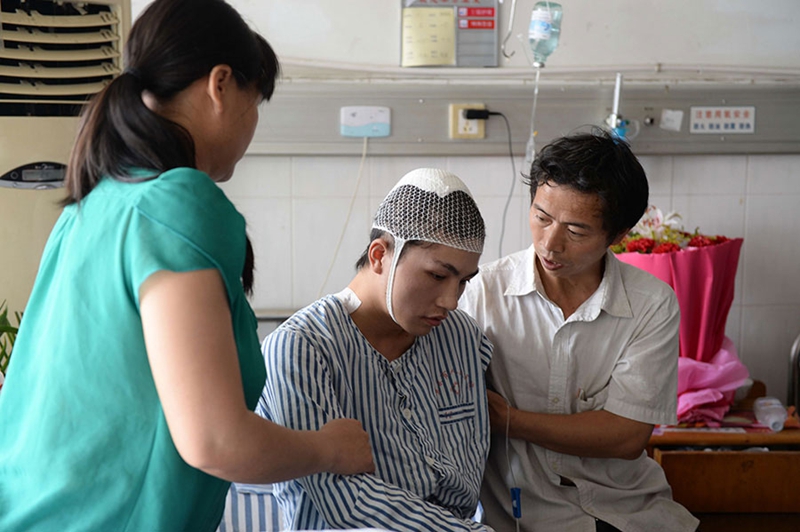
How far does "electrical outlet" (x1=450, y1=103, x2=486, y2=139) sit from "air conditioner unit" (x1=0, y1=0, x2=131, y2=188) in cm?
122

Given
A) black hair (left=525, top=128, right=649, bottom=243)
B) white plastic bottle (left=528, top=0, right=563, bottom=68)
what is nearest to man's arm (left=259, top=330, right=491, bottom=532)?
black hair (left=525, top=128, right=649, bottom=243)

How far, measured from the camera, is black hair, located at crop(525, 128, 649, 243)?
1703 millimetres

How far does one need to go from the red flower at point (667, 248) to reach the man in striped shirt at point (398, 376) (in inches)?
41.0

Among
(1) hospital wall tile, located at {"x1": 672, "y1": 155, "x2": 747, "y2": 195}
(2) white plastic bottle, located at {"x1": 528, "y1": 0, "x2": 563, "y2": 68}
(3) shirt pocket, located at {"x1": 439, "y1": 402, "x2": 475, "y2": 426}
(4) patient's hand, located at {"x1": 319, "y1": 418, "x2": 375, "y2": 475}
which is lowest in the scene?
(3) shirt pocket, located at {"x1": 439, "y1": 402, "x2": 475, "y2": 426}

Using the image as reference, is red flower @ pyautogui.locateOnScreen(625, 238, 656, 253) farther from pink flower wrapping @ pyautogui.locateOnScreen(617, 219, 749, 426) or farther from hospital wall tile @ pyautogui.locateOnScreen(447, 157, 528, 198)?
hospital wall tile @ pyautogui.locateOnScreen(447, 157, 528, 198)

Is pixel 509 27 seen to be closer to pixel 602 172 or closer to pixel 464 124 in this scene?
pixel 464 124

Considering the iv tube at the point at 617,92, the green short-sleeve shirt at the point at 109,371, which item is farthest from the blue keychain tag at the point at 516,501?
the iv tube at the point at 617,92

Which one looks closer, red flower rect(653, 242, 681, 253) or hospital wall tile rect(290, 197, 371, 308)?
red flower rect(653, 242, 681, 253)

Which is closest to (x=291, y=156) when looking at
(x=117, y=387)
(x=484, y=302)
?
(x=484, y=302)

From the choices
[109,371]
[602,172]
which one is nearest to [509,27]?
[602,172]

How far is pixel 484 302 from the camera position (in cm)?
182

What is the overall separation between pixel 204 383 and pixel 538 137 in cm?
220

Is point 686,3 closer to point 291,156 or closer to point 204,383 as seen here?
point 291,156

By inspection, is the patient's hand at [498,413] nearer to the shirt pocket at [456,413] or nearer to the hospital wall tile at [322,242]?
the shirt pocket at [456,413]
